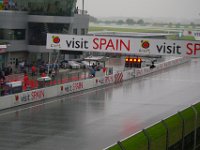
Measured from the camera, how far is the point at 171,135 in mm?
16797

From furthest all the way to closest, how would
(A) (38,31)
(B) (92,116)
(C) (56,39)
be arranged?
(A) (38,31) → (C) (56,39) → (B) (92,116)

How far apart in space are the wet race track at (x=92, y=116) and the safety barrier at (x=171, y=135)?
5.12 meters

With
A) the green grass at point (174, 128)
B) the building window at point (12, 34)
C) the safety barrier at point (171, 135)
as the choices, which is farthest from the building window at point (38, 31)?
the green grass at point (174, 128)

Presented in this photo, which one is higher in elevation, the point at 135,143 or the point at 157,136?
the point at 135,143

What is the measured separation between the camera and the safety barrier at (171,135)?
556 inches

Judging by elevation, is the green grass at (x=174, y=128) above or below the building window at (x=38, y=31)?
below

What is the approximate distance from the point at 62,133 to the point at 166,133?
10678mm

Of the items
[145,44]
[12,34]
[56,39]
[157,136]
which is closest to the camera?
[157,136]

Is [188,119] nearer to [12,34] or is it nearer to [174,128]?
[174,128]

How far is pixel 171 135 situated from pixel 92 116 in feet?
51.0

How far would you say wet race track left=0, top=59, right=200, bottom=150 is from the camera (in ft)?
80.3

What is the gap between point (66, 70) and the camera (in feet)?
194

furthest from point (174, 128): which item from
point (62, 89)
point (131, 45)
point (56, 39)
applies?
point (62, 89)

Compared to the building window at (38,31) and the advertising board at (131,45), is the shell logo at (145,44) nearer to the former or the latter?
the advertising board at (131,45)
